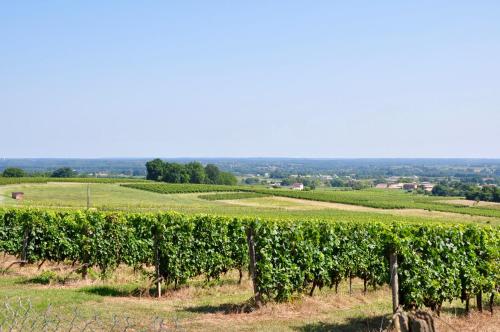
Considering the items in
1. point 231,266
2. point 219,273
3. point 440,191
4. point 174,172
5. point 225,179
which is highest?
point 231,266

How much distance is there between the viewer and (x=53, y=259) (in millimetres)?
20609

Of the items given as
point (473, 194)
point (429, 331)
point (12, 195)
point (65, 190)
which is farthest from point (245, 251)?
point (473, 194)

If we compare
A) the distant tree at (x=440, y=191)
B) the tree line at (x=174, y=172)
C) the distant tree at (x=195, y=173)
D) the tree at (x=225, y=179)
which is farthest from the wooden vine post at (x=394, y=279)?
the tree at (x=225, y=179)

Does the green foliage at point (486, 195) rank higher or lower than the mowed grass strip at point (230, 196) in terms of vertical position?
lower

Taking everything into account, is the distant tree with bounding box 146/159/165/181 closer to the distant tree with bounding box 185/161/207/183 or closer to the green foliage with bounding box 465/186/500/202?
the distant tree with bounding box 185/161/207/183

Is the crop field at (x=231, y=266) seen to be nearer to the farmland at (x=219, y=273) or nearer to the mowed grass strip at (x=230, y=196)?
the farmland at (x=219, y=273)

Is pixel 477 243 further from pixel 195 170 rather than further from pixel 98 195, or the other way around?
pixel 195 170

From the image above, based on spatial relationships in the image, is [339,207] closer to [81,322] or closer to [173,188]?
[173,188]

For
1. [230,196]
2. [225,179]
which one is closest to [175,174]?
[225,179]

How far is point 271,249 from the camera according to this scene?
15.0 meters

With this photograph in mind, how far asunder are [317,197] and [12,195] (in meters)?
45.5

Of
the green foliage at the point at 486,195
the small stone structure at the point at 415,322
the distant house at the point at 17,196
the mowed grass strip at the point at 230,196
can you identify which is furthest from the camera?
the green foliage at the point at 486,195

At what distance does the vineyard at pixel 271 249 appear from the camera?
13.9 metres

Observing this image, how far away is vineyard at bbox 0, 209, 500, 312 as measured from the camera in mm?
13883
